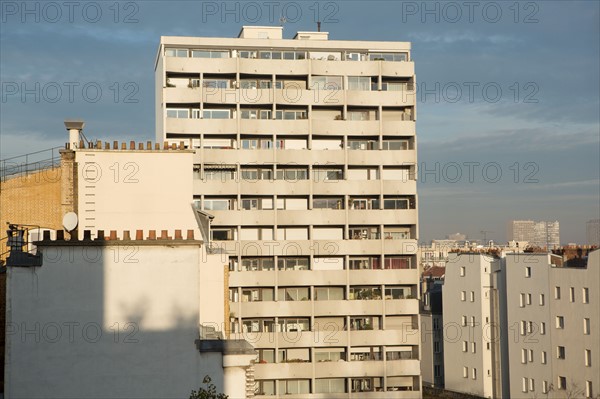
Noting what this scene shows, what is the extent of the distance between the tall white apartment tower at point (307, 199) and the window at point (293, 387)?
0.36 ft

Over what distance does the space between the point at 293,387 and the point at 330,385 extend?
3232 mm

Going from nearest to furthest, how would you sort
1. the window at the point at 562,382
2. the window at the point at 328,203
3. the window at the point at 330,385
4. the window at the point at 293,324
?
the window at the point at 293,324 → the window at the point at 330,385 → the window at the point at 328,203 → the window at the point at 562,382

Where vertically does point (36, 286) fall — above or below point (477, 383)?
above

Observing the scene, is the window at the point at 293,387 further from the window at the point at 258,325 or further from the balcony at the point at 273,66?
the balcony at the point at 273,66

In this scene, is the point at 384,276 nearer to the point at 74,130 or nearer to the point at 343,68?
the point at 343,68

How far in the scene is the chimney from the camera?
121 feet

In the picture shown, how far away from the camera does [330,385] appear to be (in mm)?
78500

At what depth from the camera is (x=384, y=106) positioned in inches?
3187

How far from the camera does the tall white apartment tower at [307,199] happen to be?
77.2m

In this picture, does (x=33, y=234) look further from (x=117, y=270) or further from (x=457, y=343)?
(x=457, y=343)

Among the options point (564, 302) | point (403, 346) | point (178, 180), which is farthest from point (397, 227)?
point (178, 180)

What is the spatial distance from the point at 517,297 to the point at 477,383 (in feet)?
46.7

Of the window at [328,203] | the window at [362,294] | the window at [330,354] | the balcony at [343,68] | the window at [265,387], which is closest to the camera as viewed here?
the window at [265,387]

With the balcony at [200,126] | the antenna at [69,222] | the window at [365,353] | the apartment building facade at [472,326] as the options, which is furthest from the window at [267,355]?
the antenna at [69,222]
